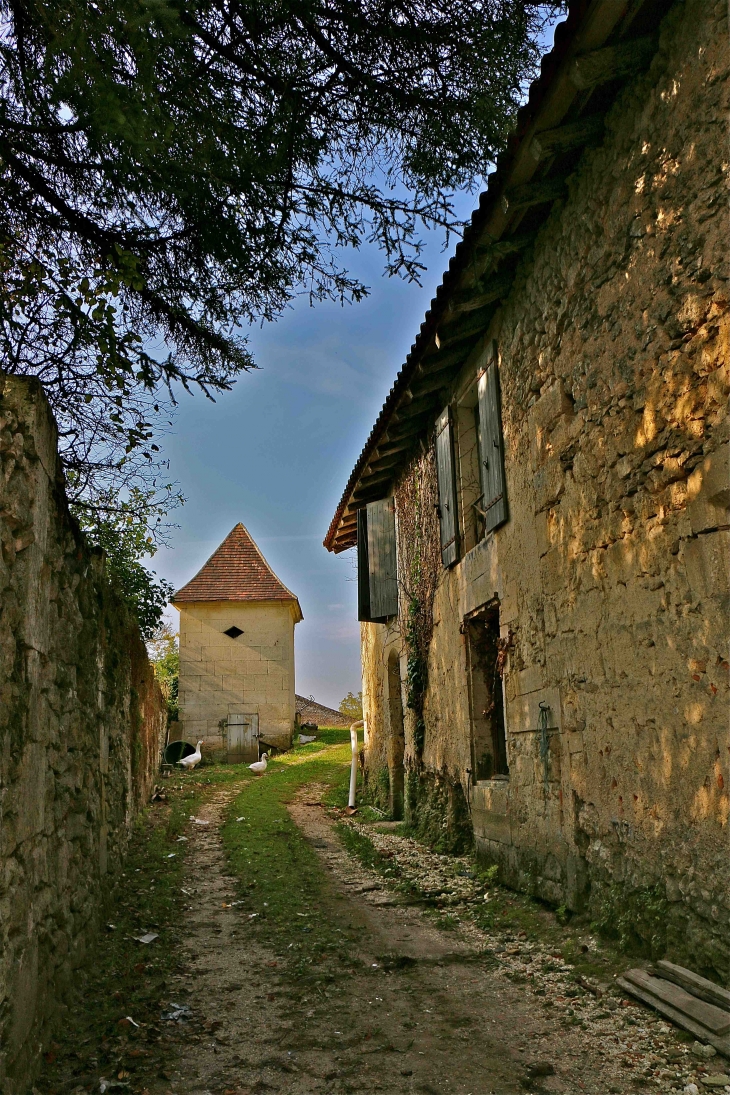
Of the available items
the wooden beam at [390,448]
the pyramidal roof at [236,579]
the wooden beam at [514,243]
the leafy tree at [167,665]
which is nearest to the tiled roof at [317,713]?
the leafy tree at [167,665]

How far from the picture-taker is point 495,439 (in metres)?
7.41

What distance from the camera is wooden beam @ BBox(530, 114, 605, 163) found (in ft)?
16.9

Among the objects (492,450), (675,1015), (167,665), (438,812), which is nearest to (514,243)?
(492,450)

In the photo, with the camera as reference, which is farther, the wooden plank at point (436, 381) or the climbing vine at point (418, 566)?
the climbing vine at point (418, 566)

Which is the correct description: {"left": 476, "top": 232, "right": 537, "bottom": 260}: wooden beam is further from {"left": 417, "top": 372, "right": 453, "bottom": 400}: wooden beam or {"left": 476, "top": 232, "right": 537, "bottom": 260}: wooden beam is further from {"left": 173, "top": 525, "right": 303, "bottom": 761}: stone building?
{"left": 173, "top": 525, "right": 303, "bottom": 761}: stone building

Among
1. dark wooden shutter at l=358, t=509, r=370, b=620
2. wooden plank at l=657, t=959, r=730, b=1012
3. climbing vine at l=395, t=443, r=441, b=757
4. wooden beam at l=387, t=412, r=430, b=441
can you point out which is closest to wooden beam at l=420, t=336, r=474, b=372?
wooden beam at l=387, t=412, r=430, b=441

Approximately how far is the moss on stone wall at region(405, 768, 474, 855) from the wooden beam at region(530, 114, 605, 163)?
6139 millimetres

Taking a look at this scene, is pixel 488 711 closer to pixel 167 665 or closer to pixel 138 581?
pixel 138 581

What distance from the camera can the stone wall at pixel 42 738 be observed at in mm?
3109

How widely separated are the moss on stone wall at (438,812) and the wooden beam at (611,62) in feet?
21.6

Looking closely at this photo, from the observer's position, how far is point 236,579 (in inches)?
920

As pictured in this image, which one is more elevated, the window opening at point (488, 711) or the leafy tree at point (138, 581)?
the leafy tree at point (138, 581)

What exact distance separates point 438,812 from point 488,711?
194cm

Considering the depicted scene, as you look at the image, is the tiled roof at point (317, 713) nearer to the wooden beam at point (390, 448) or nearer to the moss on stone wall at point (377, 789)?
the moss on stone wall at point (377, 789)
